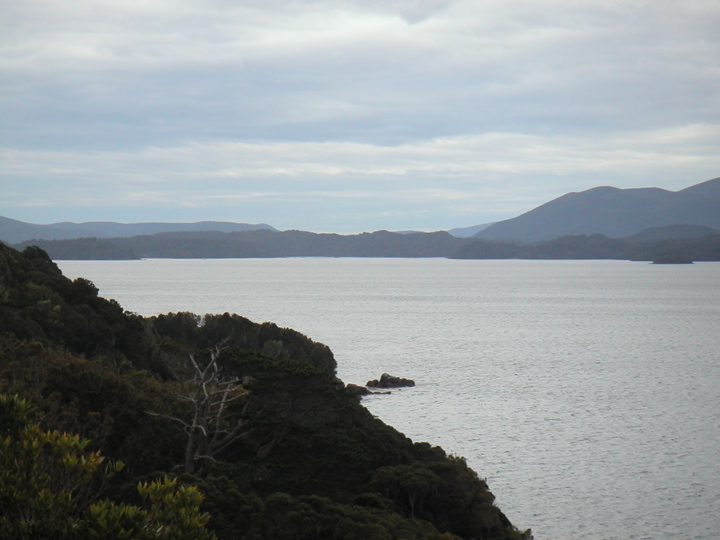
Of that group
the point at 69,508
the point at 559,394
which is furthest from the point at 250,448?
the point at 559,394

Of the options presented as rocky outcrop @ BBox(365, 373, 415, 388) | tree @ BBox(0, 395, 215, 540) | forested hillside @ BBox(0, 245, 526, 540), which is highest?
tree @ BBox(0, 395, 215, 540)

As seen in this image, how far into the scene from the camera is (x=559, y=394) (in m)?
44.2

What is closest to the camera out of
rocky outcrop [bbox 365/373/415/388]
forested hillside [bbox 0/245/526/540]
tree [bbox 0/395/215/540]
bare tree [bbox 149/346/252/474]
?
tree [bbox 0/395/215/540]

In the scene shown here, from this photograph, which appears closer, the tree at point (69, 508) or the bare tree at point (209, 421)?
the tree at point (69, 508)

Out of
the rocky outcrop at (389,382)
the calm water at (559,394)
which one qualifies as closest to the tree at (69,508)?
the calm water at (559,394)

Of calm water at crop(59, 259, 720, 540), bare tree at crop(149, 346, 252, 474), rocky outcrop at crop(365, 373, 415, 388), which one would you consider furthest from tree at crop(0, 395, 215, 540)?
rocky outcrop at crop(365, 373, 415, 388)

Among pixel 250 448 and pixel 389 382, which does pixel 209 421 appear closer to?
pixel 250 448

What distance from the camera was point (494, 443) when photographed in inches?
1264

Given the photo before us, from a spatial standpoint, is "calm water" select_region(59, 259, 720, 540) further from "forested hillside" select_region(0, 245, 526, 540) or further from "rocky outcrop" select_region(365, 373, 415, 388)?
"forested hillside" select_region(0, 245, 526, 540)

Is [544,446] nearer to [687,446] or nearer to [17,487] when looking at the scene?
[687,446]

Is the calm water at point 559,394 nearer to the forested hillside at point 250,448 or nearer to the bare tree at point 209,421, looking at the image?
the forested hillside at point 250,448

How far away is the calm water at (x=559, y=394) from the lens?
23.9 m

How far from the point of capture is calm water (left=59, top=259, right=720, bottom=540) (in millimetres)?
23906

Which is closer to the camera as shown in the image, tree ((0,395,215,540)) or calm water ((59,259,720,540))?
tree ((0,395,215,540))
